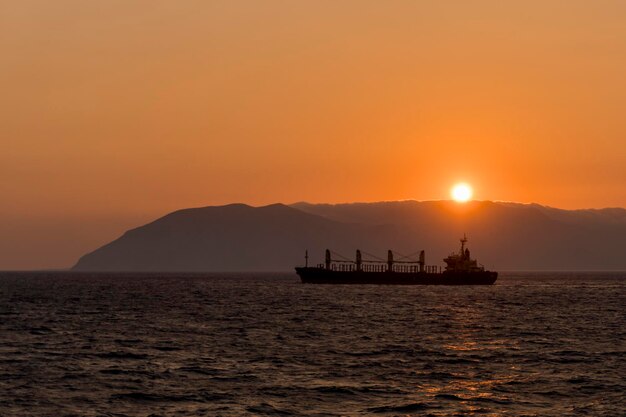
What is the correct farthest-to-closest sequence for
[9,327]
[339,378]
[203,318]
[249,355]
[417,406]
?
A: [203,318]
[9,327]
[249,355]
[339,378]
[417,406]

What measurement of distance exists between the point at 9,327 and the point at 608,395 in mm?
57949

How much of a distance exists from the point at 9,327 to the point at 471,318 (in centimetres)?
4804

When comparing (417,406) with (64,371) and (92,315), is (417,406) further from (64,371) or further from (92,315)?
(92,315)

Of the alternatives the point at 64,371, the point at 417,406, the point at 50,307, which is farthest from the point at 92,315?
the point at 417,406

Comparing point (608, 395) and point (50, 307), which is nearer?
point (608, 395)

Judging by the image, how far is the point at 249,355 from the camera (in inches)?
2367

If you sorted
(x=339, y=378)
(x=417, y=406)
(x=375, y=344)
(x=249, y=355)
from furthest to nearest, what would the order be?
(x=375, y=344) < (x=249, y=355) < (x=339, y=378) < (x=417, y=406)

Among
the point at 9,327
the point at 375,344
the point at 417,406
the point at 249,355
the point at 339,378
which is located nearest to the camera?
the point at 417,406

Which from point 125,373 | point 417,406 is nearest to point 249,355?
point 125,373

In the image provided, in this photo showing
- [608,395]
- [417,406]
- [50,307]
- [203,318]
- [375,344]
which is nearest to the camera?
[417,406]

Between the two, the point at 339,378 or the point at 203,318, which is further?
the point at 203,318

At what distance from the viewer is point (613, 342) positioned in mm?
71938

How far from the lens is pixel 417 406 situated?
41.7m

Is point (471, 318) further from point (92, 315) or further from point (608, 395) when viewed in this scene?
point (608, 395)
